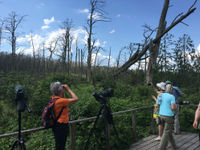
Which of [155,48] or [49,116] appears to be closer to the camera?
[49,116]

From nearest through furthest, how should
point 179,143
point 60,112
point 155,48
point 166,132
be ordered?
point 60,112 < point 166,132 < point 179,143 < point 155,48

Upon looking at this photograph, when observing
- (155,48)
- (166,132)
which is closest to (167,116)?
(166,132)

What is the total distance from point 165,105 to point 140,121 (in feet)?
12.0

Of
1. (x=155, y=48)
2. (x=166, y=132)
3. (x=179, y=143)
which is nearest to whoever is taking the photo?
(x=166, y=132)

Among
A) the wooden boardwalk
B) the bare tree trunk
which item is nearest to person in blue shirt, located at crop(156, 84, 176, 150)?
the wooden boardwalk

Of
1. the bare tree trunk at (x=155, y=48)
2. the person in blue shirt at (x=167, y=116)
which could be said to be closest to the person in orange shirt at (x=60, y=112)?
the person in blue shirt at (x=167, y=116)

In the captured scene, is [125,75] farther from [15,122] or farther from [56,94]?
[56,94]

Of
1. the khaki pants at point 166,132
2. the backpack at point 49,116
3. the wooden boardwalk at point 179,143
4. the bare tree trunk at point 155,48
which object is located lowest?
the wooden boardwalk at point 179,143

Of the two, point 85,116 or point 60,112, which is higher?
point 60,112

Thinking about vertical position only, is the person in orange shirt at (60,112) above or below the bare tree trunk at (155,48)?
below

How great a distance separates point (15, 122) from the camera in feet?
24.1

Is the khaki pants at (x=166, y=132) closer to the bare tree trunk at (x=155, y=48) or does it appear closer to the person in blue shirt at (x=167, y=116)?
the person in blue shirt at (x=167, y=116)

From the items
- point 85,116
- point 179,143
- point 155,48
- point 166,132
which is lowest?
point 179,143

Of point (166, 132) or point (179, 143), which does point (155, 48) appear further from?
point (166, 132)
